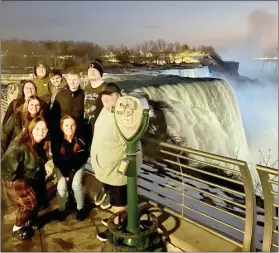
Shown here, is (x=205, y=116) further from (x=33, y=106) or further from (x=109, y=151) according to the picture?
(x=33, y=106)

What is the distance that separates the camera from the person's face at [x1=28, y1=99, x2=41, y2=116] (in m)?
2.71

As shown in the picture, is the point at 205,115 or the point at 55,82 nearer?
the point at 55,82

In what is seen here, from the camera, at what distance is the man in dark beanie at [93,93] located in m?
2.84

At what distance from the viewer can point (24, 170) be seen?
2686mm

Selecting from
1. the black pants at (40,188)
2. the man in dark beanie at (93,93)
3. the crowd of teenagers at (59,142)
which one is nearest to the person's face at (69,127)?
the crowd of teenagers at (59,142)

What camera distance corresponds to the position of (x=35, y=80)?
2809 mm

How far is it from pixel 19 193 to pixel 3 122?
22.9 inches

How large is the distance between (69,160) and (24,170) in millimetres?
350

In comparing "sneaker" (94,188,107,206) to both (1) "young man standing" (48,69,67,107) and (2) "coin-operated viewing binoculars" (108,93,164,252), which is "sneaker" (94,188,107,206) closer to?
(2) "coin-operated viewing binoculars" (108,93,164,252)

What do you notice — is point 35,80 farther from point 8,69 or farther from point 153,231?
point 153,231

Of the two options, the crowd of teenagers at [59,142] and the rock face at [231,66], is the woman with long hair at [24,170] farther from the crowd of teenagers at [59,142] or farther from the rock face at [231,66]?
the rock face at [231,66]

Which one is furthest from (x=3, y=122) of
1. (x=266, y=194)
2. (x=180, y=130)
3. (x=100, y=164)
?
(x=266, y=194)

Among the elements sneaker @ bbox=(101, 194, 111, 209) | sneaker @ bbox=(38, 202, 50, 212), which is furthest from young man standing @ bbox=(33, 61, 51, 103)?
sneaker @ bbox=(101, 194, 111, 209)

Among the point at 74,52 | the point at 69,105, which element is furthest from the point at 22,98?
the point at 74,52
